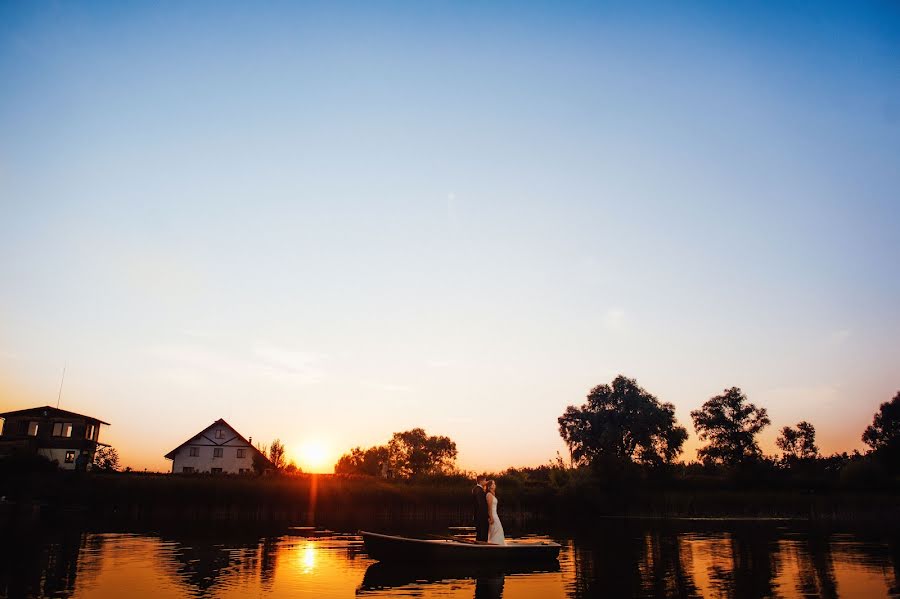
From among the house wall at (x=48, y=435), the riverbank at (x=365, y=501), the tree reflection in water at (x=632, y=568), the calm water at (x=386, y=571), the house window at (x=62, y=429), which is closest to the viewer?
the calm water at (x=386, y=571)

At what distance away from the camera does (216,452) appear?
79.4 m

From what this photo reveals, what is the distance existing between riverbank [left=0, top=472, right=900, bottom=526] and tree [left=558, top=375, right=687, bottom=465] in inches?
491

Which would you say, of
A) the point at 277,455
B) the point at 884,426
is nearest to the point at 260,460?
the point at 277,455

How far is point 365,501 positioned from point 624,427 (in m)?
42.3

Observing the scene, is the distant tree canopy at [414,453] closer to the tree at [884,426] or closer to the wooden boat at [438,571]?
the tree at [884,426]

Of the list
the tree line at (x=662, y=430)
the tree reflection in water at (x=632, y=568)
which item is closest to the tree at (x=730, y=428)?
the tree line at (x=662, y=430)

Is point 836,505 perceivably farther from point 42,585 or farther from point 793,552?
point 42,585

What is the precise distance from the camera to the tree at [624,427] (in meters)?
78.9

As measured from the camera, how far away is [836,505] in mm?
52844

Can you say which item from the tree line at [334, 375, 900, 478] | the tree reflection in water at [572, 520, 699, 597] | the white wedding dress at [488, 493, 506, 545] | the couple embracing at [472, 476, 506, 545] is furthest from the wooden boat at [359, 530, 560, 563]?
the tree line at [334, 375, 900, 478]

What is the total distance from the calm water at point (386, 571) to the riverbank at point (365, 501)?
12.4 metres

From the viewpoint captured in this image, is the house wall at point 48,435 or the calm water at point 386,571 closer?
the calm water at point 386,571

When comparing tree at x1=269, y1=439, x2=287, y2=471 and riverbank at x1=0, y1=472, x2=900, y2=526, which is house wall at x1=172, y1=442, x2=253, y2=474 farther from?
riverbank at x1=0, y1=472, x2=900, y2=526

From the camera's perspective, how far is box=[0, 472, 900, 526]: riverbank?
143 feet
